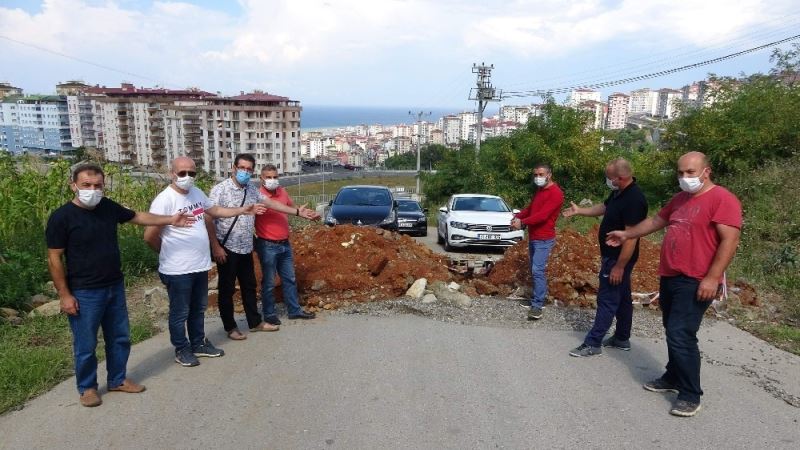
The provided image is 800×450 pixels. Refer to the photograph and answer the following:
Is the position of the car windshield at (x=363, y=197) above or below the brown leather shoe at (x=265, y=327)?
above

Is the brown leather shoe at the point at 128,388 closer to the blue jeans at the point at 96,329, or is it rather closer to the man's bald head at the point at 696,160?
the blue jeans at the point at 96,329

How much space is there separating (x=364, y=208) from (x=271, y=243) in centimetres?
694

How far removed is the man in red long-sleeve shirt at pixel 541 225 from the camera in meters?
6.46

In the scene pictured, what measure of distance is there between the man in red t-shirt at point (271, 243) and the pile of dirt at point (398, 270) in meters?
0.97

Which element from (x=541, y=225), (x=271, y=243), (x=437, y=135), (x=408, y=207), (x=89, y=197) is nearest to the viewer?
(x=89, y=197)

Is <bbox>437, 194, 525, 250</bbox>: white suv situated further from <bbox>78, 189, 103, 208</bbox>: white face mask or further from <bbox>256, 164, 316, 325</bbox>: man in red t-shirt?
<bbox>78, 189, 103, 208</bbox>: white face mask

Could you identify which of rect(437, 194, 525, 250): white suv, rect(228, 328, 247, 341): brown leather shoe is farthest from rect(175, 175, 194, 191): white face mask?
rect(437, 194, 525, 250): white suv

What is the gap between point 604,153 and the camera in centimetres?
2666

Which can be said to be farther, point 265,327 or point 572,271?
point 572,271

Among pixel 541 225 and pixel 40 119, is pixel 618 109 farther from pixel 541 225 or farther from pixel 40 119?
pixel 541 225

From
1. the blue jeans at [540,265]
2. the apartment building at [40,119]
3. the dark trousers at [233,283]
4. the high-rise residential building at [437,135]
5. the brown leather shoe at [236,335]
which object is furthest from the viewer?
the high-rise residential building at [437,135]

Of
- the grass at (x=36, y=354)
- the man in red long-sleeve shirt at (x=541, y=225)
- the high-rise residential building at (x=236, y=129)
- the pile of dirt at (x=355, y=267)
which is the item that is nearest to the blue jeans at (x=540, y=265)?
the man in red long-sleeve shirt at (x=541, y=225)

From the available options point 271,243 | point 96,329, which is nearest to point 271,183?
point 271,243

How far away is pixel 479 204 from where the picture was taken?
14.4 m
